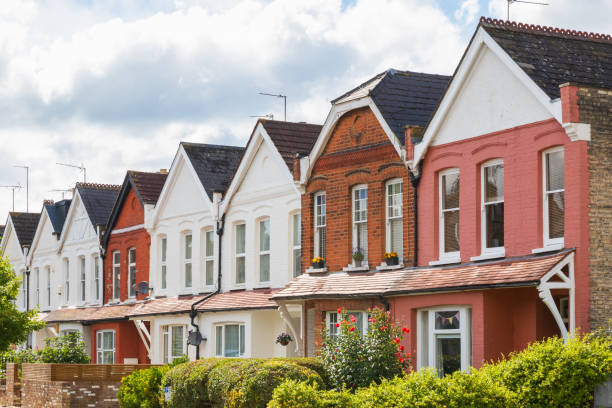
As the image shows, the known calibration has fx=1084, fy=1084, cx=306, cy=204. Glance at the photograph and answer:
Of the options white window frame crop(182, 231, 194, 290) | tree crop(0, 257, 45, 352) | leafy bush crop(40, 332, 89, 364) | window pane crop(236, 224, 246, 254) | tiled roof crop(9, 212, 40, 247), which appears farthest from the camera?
tiled roof crop(9, 212, 40, 247)

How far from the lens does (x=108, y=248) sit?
136 feet

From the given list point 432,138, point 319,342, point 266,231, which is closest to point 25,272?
point 266,231

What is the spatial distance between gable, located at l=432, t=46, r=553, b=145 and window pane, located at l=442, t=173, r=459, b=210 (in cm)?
81

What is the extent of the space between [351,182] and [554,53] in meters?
6.32

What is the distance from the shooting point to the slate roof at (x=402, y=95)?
85.5ft

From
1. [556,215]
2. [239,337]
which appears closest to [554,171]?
[556,215]

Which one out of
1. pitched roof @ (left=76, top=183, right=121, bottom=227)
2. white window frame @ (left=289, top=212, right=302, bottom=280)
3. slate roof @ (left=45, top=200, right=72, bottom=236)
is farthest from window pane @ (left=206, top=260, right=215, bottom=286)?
slate roof @ (left=45, top=200, right=72, bottom=236)

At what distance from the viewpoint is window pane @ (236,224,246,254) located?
108 feet

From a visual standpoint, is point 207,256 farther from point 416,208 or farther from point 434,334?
point 434,334

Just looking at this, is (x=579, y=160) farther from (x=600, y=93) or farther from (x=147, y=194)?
(x=147, y=194)

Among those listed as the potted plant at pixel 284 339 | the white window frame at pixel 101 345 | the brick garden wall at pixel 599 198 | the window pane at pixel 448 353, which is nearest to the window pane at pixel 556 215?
the brick garden wall at pixel 599 198

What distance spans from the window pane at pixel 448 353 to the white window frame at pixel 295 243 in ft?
24.1

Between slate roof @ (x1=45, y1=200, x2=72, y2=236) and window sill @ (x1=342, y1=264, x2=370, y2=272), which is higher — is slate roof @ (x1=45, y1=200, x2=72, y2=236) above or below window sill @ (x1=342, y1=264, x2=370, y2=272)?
above

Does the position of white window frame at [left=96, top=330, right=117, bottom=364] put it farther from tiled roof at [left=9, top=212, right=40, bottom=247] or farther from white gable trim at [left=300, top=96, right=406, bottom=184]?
white gable trim at [left=300, top=96, right=406, bottom=184]
